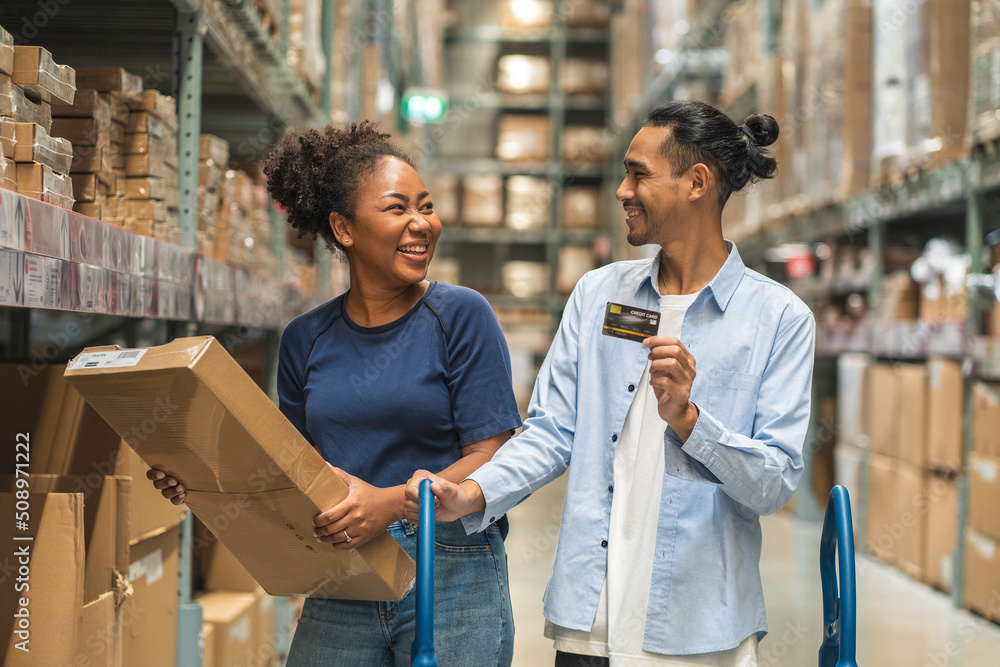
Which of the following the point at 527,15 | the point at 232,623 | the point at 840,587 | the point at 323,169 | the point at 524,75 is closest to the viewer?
the point at 840,587

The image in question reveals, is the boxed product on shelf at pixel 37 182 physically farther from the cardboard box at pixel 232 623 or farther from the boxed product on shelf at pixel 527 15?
the boxed product on shelf at pixel 527 15

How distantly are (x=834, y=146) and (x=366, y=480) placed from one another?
4.69m

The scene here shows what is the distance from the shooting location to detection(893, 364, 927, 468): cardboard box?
4824 mm

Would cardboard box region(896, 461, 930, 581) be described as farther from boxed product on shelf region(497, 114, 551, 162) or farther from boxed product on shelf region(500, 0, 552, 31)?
boxed product on shelf region(500, 0, 552, 31)

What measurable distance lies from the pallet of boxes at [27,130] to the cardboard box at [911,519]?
14.1ft

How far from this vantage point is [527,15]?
12.4 meters

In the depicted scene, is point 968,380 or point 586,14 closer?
point 968,380

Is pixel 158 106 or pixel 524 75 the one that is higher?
pixel 524 75

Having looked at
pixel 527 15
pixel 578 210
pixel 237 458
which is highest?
pixel 527 15

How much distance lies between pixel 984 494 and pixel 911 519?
838 millimetres

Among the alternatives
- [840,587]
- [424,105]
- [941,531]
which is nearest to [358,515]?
[840,587]

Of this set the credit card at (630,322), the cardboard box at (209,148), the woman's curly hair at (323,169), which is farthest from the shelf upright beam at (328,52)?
the credit card at (630,322)

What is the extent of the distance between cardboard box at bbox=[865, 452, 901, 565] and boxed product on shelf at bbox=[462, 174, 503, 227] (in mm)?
6840

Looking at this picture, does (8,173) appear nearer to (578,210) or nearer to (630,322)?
(630,322)
